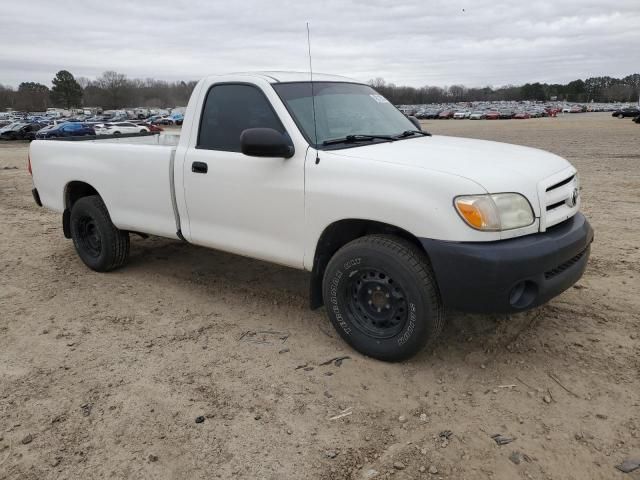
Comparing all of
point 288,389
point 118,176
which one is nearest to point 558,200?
point 288,389

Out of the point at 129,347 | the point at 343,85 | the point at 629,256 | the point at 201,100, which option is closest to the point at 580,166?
the point at 629,256

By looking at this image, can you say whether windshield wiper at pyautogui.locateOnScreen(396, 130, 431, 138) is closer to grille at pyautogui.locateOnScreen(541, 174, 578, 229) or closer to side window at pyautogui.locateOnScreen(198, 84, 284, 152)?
side window at pyautogui.locateOnScreen(198, 84, 284, 152)

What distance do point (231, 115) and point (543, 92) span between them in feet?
586

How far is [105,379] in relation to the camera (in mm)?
3502

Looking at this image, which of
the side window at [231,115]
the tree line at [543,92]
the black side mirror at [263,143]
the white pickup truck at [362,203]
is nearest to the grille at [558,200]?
the white pickup truck at [362,203]

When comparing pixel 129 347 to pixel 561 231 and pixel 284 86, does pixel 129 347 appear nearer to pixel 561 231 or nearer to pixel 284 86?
pixel 284 86

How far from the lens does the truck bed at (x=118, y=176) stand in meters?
4.65

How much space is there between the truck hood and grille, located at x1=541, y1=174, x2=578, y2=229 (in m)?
0.08

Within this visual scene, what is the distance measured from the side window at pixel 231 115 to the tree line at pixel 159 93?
307ft

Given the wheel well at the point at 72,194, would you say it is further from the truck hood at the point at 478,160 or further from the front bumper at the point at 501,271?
the front bumper at the point at 501,271

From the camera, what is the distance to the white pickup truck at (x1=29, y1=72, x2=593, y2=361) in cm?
310

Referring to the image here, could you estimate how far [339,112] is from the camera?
4117mm

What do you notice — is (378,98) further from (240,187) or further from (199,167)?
(199,167)

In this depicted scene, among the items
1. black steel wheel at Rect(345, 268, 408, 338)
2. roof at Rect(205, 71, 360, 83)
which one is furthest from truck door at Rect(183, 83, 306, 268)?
black steel wheel at Rect(345, 268, 408, 338)
